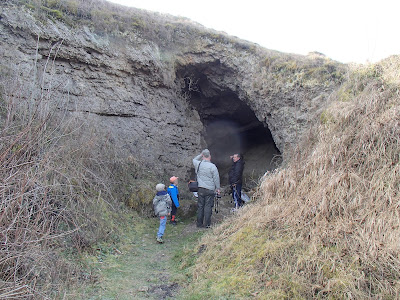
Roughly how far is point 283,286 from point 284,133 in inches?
238

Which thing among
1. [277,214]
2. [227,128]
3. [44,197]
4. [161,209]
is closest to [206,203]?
[161,209]

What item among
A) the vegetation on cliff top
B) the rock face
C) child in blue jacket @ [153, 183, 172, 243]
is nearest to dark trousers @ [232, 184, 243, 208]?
the vegetation on cliff top

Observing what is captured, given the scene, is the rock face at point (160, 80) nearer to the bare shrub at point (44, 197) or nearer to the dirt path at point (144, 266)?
the bare shrub at point (44, 197)

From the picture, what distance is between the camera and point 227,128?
12.9 metres

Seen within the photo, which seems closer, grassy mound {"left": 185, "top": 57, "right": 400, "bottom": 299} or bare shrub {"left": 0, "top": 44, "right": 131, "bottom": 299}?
bare shrub {"left": 0, "top": 44, "right": 131, "bottom": 299}

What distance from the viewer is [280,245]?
13.7ft

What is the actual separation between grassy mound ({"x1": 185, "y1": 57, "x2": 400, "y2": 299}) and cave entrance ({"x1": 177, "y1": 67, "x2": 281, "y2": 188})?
4.93m

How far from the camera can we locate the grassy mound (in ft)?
11.6

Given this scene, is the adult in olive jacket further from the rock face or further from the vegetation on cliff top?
the rock face

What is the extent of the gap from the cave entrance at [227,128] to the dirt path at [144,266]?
4761 mm

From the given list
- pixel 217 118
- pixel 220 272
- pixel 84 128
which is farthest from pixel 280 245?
pixel 217 118

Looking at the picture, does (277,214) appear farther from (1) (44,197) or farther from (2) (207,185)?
(1) (44,197)

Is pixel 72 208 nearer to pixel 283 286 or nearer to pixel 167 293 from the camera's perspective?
pixel 167 293

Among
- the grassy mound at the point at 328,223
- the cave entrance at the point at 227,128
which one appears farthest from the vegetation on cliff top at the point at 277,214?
the cave entrance at the point at 227,128
